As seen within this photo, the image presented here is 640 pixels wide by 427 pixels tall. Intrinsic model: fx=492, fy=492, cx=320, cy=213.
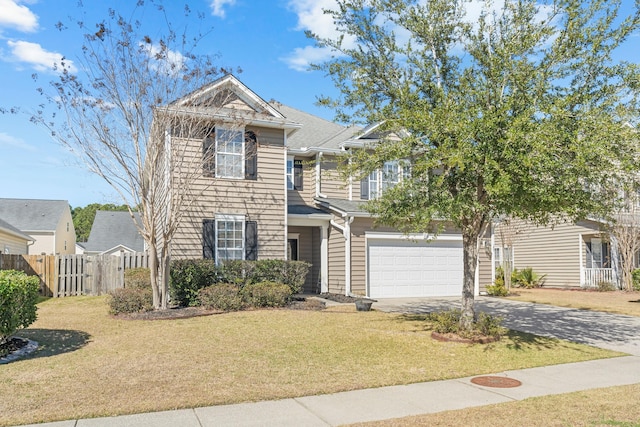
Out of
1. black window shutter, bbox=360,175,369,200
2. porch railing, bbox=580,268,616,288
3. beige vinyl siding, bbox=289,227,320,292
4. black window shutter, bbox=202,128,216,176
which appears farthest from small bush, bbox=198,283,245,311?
porch railing, bbox=580,268,616,288

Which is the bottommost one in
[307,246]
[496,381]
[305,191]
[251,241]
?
[496,381]

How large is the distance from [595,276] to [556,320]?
12.7 metres

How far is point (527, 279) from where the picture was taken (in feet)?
87.0

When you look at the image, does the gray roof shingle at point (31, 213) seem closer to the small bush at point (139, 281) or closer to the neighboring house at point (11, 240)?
the neighboring house at point (11, 240)

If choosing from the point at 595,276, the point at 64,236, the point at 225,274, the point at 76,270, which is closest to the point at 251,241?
the point at 225,274

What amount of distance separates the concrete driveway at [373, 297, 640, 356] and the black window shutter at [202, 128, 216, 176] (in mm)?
6757

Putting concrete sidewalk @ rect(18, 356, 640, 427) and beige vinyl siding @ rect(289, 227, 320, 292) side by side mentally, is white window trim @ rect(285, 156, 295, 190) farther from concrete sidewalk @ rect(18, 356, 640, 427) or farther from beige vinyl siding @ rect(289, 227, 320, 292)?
concrete sidewalk @ rect(18, 356, 640, 427)

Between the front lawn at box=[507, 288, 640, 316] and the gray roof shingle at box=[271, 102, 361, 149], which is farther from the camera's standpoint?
the gray roof shingle at box=[271, 102, 361, 149]

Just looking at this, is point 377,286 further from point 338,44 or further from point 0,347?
point 0,347

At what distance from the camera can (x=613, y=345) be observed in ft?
32.9

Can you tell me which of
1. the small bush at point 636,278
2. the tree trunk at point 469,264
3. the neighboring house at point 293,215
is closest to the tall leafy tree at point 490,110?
the tree trunk at point 469,264

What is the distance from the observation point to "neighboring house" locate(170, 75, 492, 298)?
15.6 metres

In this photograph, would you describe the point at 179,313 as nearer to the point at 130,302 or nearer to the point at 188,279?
the point at 130,302

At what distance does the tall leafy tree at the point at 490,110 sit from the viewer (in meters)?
8.19
